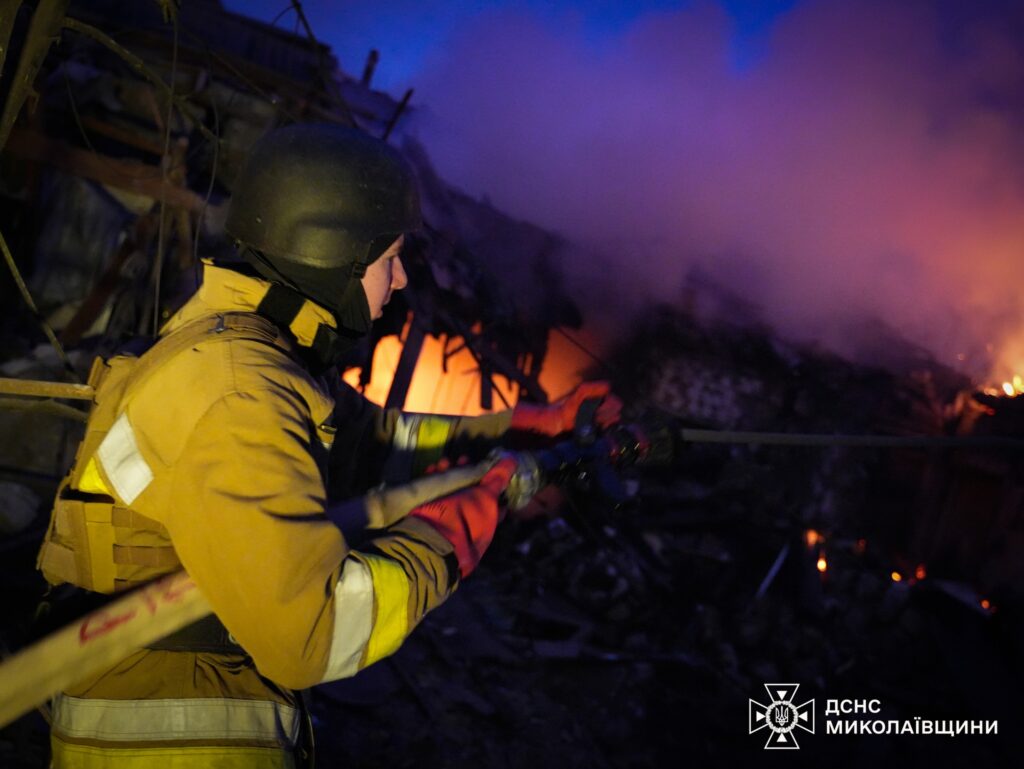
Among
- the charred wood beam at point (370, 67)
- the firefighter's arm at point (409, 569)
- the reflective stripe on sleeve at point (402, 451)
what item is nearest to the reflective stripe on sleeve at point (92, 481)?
the firefighter's arm at point (409, 569)

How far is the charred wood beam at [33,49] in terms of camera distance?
1.97 m

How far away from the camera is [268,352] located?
1.41 metres

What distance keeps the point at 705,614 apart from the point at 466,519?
539cm

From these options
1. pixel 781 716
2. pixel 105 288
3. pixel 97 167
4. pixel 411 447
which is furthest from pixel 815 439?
pixel 97 167

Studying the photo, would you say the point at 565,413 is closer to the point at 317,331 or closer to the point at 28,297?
the point at 317,331

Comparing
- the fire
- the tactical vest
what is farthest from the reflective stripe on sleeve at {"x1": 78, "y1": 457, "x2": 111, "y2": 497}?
the fire

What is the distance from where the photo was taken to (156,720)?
143cm

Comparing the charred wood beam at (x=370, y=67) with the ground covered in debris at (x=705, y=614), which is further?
the charred wood beam at (x=370, y=67)

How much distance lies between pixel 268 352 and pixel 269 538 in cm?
48

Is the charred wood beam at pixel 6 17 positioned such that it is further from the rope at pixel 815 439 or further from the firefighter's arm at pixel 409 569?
the rope at pixel 815 439

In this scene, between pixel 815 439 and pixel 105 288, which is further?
pixel 105 288

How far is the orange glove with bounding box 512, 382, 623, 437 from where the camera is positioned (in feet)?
9.60

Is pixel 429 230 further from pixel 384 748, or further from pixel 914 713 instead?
pixel 914 713

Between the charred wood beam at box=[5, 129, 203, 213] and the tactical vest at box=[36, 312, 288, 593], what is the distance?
5.69 m
